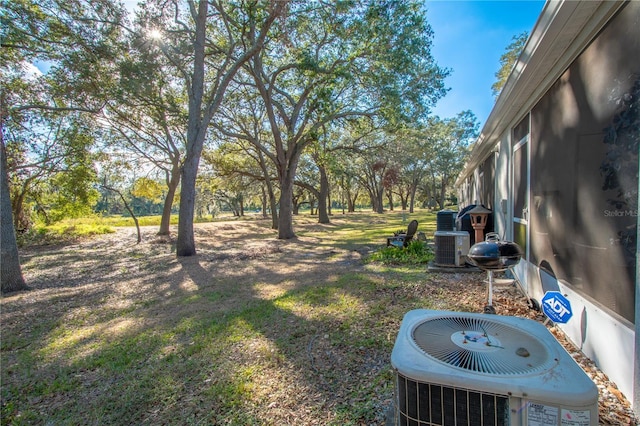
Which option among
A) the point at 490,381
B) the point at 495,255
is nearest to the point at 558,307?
the point at 495,255

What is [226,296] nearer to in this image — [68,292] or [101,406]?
[101,406]

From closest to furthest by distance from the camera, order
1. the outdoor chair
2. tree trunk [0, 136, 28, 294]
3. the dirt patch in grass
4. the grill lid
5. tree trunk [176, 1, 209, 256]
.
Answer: the grill lid < the dirt patch in grass < tree trunk [0, 136, 28, 294] < the outdoor chair < tree trunk [176, 1, 209, 256]

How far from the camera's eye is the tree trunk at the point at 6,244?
5781 millimetres

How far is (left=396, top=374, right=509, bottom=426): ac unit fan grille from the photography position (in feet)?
3.33

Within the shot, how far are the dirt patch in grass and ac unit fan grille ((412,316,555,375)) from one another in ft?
3.04

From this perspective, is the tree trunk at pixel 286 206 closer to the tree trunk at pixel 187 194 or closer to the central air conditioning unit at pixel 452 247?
the tree trunk at pixel 187 194

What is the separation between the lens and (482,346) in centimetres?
126

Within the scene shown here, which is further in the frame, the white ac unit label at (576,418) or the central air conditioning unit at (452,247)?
the central air conditioning unit at (452,247)

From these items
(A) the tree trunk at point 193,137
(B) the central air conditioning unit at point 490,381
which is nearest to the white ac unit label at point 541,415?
(B) the central air conditioning unit at point 490,381

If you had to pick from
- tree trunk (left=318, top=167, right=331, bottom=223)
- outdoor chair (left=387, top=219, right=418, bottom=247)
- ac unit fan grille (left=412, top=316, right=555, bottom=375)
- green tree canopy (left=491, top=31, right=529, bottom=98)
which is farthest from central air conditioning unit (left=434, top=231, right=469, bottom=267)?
tree trunk (left=318, top=167, right=331, bottom=223)

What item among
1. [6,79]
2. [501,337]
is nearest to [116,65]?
[6,79]

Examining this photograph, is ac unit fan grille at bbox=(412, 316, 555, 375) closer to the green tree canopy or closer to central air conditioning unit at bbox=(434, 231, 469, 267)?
central air conditioning unit at bbox=(434, 231, 469, 267)

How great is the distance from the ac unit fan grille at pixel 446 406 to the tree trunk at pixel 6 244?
7941 mm

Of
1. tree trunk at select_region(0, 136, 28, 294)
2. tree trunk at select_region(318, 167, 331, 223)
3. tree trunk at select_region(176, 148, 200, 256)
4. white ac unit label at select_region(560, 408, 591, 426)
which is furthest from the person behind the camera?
tree trunk at select_region(318, 167, 331, 223)
